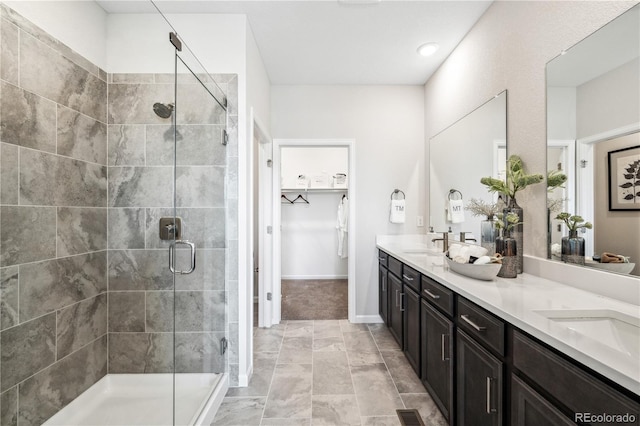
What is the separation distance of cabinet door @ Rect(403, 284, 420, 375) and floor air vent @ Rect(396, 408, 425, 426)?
27cm

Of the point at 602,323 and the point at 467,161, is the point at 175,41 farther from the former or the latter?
the point at 602,323

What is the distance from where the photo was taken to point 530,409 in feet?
3.01

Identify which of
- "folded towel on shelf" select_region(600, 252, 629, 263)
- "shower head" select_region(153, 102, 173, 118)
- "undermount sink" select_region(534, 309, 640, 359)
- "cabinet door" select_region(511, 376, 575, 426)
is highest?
"shower head" select_region(153, 102, 173, 118)

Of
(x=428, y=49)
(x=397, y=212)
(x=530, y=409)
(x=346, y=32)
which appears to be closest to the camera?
(x=530, y=409)

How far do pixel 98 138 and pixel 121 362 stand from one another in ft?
4.85

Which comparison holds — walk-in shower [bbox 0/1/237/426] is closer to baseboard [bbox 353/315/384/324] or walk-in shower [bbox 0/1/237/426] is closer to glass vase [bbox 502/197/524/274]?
baseboard [bbox 353/315/384/324]

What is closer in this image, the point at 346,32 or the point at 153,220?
the point at 153,220

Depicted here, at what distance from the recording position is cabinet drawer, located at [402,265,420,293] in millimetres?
1952

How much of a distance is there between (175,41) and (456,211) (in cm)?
244

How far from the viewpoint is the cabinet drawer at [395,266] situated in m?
2.36

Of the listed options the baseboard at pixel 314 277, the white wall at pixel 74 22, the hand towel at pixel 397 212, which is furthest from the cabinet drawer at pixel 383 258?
the white wall at pixel 74 22

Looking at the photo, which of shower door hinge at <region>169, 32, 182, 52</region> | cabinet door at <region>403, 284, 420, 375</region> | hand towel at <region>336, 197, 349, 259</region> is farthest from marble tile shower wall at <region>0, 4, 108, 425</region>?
hand towel at <region>336, 197, 349, 259</region>

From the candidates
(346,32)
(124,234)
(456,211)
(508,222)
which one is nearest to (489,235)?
(508,222)

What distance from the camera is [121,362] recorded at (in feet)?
6.13
